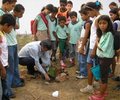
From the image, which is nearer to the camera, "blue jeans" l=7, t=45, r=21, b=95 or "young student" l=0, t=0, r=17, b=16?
"young student" l=0, t=0, r=17, b=16

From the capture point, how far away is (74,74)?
6855 mm

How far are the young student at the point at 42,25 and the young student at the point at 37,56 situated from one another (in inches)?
28.2

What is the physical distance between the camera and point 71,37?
7.14 metres

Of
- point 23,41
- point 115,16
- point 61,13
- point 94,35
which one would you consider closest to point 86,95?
point 94,35

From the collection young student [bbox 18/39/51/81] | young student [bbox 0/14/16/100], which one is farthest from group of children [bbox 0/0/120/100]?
young student [bbox 18/39/51/81]

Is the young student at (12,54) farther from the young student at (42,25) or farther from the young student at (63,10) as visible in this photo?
the young student at (63,10)

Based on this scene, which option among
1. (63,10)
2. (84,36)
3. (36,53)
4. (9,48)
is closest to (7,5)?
(9,48)

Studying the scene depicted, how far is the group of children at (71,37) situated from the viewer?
15.8 ft

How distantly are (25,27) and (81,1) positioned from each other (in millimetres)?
2065

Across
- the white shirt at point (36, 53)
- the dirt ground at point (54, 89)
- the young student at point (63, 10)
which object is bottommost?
the dirt ground at point (54, 89)

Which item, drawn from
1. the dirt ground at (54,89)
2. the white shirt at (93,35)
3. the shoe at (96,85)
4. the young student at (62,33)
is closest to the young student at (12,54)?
the dirt ground at (54,89)

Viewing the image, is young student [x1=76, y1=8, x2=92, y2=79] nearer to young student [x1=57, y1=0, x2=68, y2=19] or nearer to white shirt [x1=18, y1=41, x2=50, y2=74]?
white shirt [x1=18, y1=41, x2=50, y2=74]

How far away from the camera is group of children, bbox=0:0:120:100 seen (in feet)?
15.8

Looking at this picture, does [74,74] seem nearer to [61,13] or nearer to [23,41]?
[61,13]
